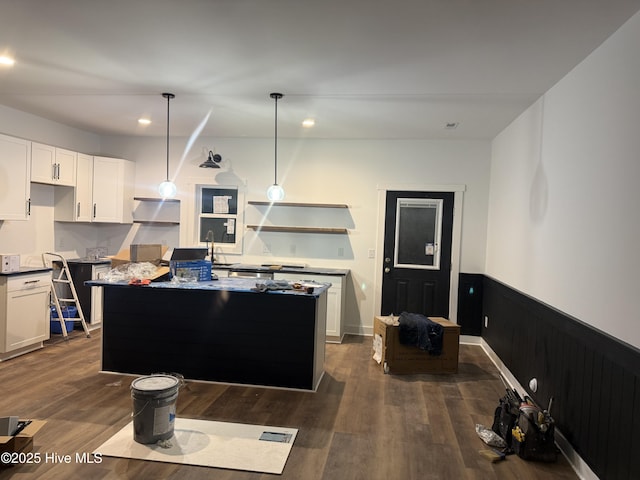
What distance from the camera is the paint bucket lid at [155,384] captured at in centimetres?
288

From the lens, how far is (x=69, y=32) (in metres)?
2.93

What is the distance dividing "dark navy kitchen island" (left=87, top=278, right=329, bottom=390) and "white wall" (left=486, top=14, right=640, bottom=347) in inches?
75.6

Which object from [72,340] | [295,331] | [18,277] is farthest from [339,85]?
[72,340]

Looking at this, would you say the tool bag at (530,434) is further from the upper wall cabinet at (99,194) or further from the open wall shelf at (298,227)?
the upper wall cabinet at (99,194)

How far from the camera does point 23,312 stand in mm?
4695

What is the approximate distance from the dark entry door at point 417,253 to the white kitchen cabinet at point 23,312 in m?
4.06

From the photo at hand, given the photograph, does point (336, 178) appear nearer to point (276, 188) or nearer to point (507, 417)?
point (276, 188)

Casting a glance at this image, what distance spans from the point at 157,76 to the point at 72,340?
342 centimetres

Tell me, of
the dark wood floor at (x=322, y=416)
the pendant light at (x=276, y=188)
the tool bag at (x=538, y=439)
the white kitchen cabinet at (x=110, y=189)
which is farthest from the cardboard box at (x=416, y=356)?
the white kitchen cabinet at (x=110, y=189)

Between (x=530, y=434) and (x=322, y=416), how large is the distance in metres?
1.45

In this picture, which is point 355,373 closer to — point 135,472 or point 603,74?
point 135,472

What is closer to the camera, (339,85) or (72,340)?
(339,85)

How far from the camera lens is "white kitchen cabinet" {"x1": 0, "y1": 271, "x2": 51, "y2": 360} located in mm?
4480

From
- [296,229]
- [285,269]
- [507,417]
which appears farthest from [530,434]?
[296,229]
